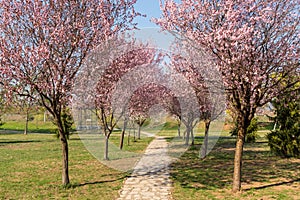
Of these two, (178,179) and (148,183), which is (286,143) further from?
(148,183)

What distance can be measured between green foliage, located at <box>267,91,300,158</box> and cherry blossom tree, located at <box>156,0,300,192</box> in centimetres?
901

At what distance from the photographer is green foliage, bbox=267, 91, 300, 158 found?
58.5ft

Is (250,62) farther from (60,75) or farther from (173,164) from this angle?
(173,164)

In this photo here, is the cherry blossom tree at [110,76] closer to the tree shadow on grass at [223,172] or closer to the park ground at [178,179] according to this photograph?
the park ground at [178,179]

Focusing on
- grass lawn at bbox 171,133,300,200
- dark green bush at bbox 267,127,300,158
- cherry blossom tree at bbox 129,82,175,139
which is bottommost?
grass lawn at bbox 171,133,300,200

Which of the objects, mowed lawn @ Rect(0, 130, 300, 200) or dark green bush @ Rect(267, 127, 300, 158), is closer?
mowed lawn @ Rect(0, 130, 300, 200)

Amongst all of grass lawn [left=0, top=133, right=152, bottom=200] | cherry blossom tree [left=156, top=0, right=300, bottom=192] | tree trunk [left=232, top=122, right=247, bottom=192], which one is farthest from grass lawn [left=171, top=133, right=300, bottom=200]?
grass lawn [left=0, top=133, right=152, bottom=200]

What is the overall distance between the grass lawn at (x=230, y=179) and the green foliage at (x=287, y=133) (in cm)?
118

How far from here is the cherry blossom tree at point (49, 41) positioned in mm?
8656

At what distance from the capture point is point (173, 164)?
15227 mm

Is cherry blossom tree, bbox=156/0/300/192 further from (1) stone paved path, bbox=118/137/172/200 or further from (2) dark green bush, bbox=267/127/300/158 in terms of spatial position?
(2) dark green bush, bbox=267/127/300/158

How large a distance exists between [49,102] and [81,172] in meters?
4.06

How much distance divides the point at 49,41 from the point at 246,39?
5.64 m

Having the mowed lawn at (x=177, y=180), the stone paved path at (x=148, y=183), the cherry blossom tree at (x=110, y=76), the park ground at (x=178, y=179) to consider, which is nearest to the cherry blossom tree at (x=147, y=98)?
the cherry blossom tree at (x=110, y=76)
